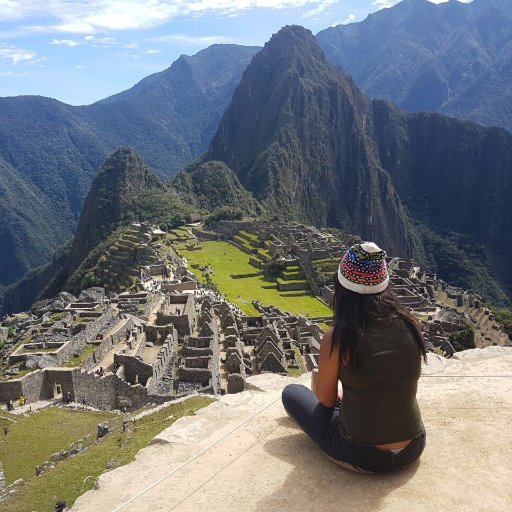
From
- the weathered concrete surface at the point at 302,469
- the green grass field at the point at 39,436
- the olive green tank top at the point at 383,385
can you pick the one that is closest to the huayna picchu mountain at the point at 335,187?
the green grass field at the point at 39,436

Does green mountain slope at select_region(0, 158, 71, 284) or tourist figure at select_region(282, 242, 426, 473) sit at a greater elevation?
tourist figure at select_region(282, 242, 426, 473)

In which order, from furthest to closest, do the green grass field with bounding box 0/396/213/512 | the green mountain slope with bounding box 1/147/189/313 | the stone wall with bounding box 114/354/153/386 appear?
1. the green mountain slope with bounding box 1/147/189/313
2. the stone wall with bounding box 114/354/153/386
3. the green grass field with bounding box 0/396/213/512

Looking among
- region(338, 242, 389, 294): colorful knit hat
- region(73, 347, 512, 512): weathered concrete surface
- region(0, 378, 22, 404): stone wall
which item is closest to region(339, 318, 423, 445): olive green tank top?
region(338, 242, 389, 294): colorful knit hat

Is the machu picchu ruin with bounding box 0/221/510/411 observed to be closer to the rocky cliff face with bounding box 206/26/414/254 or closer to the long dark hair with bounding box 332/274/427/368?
the long dark hair with bounding box 332/274/427/368

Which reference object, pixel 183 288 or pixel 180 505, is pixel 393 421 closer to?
pixel 180 505

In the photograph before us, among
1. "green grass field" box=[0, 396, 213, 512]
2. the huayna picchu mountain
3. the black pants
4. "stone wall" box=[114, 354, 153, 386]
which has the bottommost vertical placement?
the huayna picchu mountain

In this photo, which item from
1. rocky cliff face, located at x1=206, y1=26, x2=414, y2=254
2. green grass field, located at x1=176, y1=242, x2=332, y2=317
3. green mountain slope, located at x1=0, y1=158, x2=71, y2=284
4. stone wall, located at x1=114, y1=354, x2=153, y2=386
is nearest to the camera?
stone wall, located at x1=114, y1=354, x2=153, y2=386

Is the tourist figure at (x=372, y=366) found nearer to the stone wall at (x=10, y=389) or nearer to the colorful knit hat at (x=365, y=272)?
the colorful knit hat at (x=365, y=272)

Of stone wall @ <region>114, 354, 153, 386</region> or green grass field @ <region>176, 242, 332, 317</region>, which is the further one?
green grass field @ <region>176, 242, 332, 317</region>
